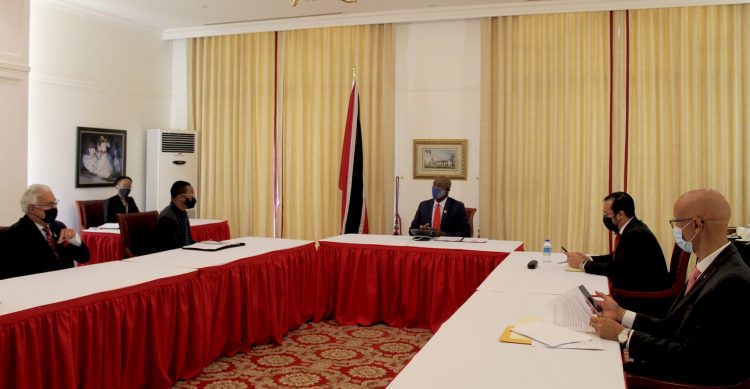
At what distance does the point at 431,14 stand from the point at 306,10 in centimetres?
170

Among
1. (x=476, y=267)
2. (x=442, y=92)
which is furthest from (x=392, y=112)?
(x=476, y=267)

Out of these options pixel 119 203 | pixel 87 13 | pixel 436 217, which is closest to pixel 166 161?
pixel 119 203

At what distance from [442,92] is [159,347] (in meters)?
5.51

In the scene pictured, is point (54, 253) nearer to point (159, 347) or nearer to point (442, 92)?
point (159, 347)

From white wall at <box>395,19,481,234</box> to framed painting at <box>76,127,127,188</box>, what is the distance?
158 inches

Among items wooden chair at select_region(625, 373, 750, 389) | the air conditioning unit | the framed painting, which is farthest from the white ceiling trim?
wooden chair at select_region(625, 373, 750, 389)

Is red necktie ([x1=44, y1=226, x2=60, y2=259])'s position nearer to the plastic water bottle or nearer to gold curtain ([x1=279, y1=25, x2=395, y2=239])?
the plastic water bottle

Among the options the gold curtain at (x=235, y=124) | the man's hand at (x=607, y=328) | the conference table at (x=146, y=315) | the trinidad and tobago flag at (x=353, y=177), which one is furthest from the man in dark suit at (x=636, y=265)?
the gold curtain at (x=235, y=124)

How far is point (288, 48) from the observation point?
342 inches

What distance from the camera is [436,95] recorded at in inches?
314

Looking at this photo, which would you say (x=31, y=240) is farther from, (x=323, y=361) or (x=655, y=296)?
(x=655, y=296)

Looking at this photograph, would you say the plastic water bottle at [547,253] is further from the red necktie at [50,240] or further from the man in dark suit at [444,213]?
the red necktie at [50,240]

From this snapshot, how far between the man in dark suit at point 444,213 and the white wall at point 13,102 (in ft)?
13.2

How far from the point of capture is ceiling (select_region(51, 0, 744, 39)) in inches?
288
